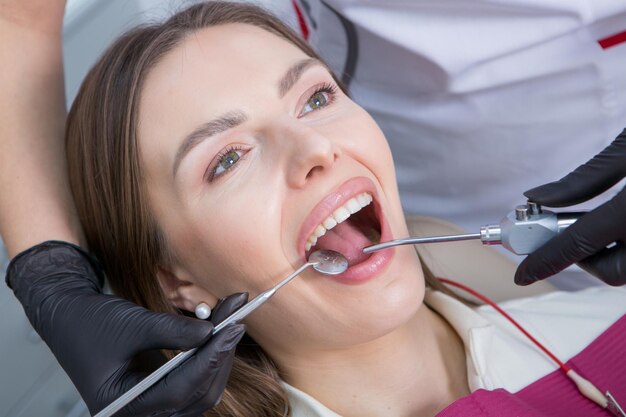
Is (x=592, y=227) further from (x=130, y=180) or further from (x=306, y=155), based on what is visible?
(x=130, y=180)

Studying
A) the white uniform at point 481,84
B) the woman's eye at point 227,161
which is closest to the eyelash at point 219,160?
the woman's eye at point 227,161

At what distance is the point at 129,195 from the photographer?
1.30 metres

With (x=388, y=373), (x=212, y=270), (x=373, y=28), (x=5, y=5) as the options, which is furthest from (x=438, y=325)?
(x=5, y=5)

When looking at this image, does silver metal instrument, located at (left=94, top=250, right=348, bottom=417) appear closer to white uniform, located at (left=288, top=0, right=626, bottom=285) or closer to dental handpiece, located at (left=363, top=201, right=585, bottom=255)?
dental handpiece, located at (left=363, top=201, right=585, bottom=255)

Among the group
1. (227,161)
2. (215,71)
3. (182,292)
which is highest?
(215,71)

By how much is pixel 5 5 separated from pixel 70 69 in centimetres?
41

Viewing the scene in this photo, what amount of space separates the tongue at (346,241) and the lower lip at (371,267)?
0.32ft

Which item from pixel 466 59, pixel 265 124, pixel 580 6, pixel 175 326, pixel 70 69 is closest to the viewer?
pixel 175 326

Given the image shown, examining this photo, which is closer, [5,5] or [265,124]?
[265,124]

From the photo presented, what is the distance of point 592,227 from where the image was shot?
109 centimetres

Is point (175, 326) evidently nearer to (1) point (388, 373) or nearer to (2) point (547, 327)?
(1) point (388, 373)

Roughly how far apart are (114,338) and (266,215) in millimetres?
269

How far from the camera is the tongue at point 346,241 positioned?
136cm

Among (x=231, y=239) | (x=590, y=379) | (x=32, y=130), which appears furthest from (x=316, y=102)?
(x=590, y=379)
